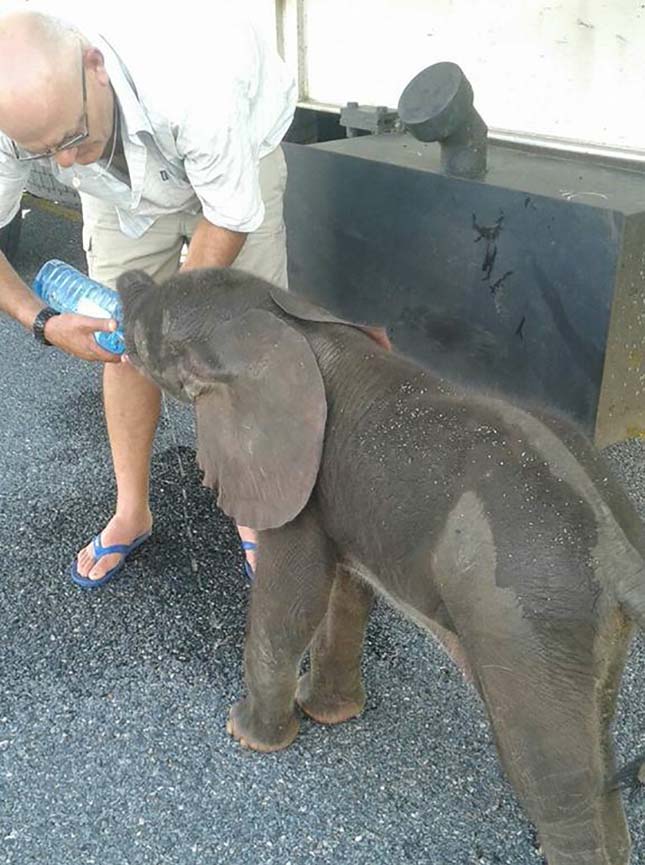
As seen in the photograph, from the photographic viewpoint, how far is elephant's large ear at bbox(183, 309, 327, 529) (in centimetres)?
227

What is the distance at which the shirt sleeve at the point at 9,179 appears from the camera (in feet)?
9.31

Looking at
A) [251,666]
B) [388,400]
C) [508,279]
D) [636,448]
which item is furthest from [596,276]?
[251,666]

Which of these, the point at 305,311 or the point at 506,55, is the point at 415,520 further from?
the point at 506,55

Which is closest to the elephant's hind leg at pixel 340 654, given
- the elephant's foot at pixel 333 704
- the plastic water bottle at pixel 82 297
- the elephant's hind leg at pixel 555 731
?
the elephant's foot at pixel 333 704

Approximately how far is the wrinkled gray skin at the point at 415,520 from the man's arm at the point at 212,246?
0.21m

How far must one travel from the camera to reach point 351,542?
2336mm

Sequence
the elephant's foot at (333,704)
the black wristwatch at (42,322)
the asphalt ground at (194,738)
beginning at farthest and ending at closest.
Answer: the black wristwatch at (42,322) < the elephant's foot at (333,704) < the asphalt ground at (194,738)

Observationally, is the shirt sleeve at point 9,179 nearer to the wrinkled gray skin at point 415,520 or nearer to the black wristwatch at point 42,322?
the black wristwatch at point 42,322

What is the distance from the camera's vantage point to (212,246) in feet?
9.26

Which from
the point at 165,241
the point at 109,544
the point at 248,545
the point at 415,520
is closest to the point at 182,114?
the point at 165,241

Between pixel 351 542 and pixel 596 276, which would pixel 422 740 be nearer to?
pixel 351 542

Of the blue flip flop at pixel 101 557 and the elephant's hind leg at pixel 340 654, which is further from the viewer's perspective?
the blue flip flop at pixel 101 557

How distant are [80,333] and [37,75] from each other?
2.50 ft

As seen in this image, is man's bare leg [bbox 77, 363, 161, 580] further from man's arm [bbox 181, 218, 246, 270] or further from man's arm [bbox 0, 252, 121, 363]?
man's arm [bbox 181, 218, 246, 270]
